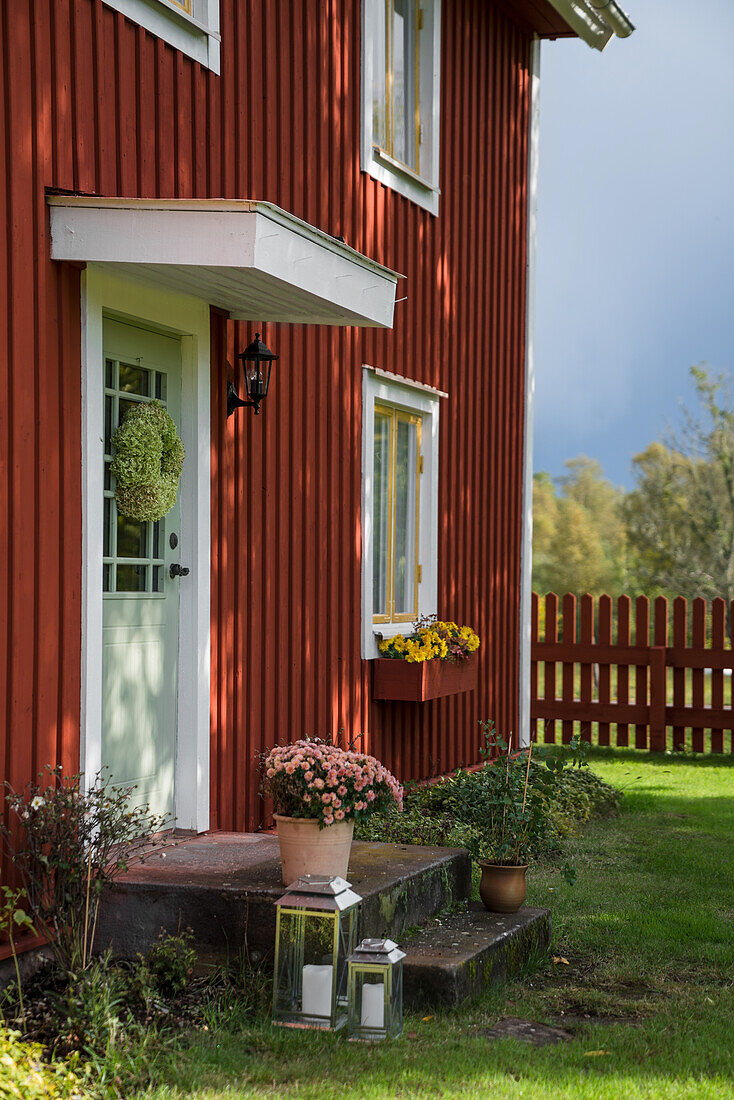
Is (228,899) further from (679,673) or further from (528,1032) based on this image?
(679,673)

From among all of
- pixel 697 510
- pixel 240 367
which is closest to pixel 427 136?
pixel 240 367

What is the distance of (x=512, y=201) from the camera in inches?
417

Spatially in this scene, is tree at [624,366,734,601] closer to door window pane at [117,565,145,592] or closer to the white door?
the white door

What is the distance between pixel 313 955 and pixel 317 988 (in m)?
0.11

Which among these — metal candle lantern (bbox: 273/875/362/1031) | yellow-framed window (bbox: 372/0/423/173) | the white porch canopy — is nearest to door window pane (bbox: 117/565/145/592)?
the white porch canopy

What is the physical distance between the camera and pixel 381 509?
8.27 m

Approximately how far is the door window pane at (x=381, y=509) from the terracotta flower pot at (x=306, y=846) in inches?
132

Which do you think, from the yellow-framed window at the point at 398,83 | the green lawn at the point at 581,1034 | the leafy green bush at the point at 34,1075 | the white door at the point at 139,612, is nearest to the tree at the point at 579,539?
the yellow-framed window at the point at 398,83

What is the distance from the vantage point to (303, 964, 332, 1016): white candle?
4.32m

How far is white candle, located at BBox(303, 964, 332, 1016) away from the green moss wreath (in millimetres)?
2129

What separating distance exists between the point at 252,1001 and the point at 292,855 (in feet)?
1.91

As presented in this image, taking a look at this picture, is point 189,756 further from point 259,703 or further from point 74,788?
point 74,788

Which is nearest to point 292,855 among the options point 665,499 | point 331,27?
point 331,27

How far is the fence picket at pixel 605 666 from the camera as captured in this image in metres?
12.7
